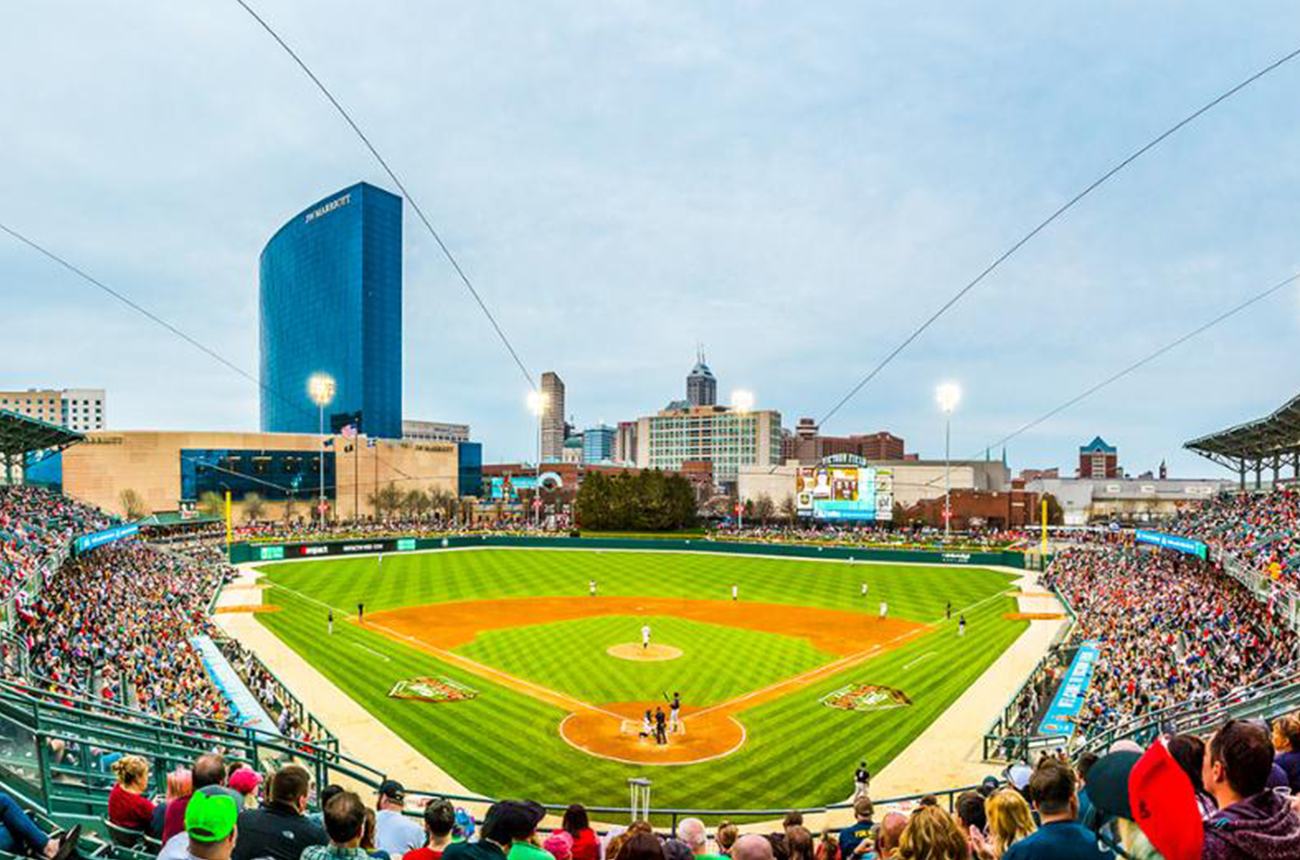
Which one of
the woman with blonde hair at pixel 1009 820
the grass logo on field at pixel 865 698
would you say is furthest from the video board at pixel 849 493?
the woman with blonde hair at pixel 1009 820

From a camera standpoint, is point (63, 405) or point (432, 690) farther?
point (63, 405)

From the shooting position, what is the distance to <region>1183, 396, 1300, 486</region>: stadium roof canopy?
118 ft

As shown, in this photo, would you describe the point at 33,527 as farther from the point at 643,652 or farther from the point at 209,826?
the point at 209,826

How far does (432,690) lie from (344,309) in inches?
4740

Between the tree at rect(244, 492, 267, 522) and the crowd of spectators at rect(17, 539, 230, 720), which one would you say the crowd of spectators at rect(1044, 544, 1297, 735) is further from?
the tree at rect(244, 492, 267, 522)

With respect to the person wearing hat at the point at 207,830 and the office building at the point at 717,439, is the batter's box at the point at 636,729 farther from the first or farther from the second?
the office building at the point at 717,439

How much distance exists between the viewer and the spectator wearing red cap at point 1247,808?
277cm

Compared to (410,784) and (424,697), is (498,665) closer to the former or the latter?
(424,697)

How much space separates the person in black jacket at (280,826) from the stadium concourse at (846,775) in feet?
0.04

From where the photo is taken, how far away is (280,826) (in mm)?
4410

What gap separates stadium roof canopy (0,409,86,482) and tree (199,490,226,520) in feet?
134

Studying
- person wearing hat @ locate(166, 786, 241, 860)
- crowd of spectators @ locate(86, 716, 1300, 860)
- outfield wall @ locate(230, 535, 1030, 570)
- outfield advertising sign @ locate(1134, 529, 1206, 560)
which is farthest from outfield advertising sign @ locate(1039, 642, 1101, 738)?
outfield wall @ locate(230, 535, 1030, 570)

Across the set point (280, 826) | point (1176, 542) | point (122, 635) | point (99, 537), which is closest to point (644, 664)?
point (122, 635)

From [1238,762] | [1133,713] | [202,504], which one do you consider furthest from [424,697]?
[202,504]
